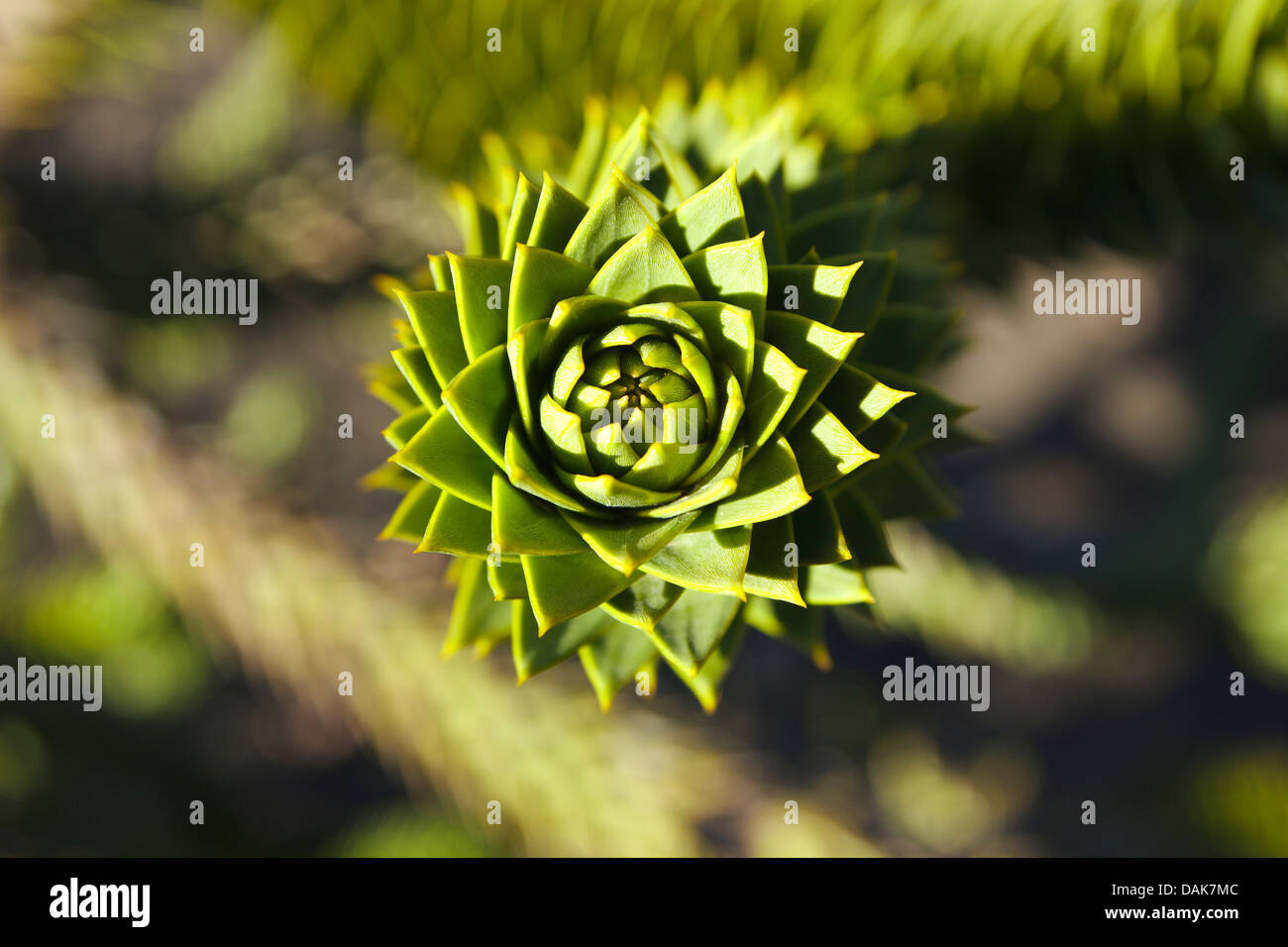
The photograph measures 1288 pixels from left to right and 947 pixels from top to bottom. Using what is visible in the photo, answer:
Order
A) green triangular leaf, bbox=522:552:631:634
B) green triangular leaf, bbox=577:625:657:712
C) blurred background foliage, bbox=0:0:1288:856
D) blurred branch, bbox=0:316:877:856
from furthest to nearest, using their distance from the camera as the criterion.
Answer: blurred branch, bbox=0:316:877:856, blurred background foliage, bbox=0:0:1288:856, green triangular leaf, bbox=577:625:657:712, green triangular leaf, bbox=522:552:631:634

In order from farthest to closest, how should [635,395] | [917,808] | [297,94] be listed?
[917,808], [297,94], [635,395]

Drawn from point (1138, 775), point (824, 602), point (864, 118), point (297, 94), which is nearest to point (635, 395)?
point (824, 602)

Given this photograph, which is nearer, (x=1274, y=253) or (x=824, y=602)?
(x=824, y=602)

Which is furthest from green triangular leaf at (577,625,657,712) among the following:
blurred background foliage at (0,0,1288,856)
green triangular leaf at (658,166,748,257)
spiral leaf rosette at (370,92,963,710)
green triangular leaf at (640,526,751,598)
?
blurred background foliage at (0,0,1288,856)

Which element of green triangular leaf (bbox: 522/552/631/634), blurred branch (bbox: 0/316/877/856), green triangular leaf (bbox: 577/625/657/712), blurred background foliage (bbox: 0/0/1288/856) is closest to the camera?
green triangular leaf (bbox: 522/552/631/634)

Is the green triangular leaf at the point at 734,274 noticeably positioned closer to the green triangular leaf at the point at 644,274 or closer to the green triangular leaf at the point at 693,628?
the green triangular leaf at the point at 644,274

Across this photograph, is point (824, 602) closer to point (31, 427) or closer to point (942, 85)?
point (942, 85)

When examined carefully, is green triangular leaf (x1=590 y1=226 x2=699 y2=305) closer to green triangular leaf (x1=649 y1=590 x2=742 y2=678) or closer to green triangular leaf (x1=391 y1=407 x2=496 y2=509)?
green triangular leaf (x1=391 y1=407 x2=496 y2=509)
